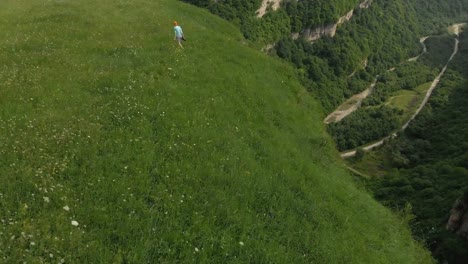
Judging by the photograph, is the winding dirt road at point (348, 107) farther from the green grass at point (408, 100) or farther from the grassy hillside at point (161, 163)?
the grassy hillside at point (161, 163)

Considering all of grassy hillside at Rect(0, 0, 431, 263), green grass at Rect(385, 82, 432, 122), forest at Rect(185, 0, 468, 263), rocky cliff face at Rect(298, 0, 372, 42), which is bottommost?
green grass at Rect(385, 82, 432, 122)

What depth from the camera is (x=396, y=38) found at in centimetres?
19925

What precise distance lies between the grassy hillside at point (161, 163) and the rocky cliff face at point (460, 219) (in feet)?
86.2

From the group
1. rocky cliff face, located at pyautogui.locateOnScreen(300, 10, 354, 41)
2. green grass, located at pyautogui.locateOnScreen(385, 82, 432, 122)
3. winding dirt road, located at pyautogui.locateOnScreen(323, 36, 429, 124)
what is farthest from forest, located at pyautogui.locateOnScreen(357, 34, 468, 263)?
rocky cliff face, located at pyautogui.locateOnScreen(300, 10, 354, 41)

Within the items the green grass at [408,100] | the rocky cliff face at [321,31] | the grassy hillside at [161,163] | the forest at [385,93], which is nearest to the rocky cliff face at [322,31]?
the rocky cliff face at [321,31]

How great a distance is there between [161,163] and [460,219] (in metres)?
42.5

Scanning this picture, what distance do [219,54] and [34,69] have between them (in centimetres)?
1087

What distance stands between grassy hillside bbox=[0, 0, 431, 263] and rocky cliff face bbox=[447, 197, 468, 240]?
26.3 metres

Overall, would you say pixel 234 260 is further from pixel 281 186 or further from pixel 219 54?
pixel 219 54

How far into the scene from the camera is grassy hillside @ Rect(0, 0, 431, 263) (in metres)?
9.82

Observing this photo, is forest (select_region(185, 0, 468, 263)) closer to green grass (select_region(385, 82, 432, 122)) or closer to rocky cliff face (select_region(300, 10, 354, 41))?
green grass (select_region(385, 82, 432, 122))

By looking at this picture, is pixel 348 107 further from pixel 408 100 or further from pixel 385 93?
pixel 408 100

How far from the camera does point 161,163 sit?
12.9 metres

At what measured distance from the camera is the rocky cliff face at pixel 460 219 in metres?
43.3
